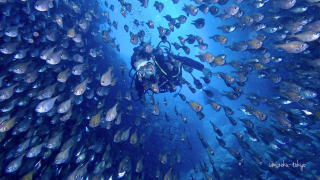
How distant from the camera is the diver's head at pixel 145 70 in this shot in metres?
6.17

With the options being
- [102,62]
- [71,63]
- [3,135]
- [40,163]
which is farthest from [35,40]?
[102,62]

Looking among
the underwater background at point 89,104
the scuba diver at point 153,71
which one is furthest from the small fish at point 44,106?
the scuba diver at point 153,71

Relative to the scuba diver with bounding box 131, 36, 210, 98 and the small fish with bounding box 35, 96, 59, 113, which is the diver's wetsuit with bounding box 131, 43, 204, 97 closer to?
the scuba diver with bounding box 131, 36, 210, 98

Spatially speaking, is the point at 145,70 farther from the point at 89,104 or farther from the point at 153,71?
the point at 89,104

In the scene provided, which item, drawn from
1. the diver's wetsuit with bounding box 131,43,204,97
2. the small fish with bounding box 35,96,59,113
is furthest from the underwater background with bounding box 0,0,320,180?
the diver's wetsuit with bounding box 131,43,204,97

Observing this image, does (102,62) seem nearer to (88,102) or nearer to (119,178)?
(88,102)

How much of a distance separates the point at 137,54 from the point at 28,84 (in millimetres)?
3512

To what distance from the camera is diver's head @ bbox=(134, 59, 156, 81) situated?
617 centimetres

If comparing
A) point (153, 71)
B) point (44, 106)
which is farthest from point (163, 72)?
point (44, 106)

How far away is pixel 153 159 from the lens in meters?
11.2

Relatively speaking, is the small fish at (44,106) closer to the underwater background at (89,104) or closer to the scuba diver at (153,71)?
the underwater background at (89,104)

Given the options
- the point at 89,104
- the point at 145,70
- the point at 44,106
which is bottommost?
the point at 89,104

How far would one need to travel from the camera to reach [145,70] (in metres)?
6.16

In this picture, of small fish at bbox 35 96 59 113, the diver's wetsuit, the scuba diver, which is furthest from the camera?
the diver's wetsuit
